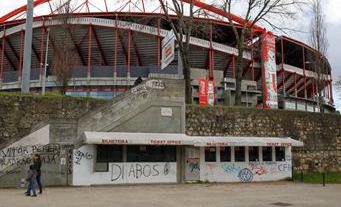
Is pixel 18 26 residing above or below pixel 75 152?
above

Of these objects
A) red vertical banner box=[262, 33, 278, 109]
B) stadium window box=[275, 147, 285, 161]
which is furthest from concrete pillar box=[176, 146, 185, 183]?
red vertical banner box=[262, 33, 278, 109]

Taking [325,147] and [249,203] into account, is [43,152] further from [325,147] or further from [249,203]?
[325,147]

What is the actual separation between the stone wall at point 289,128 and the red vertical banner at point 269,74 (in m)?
13.0

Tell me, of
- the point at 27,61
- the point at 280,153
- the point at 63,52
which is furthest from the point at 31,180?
the point at 63,52

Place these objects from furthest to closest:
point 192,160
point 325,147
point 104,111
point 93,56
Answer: point 93,56 < point 325,147 < point 192,160 < point 104,111

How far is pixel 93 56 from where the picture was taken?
154ft

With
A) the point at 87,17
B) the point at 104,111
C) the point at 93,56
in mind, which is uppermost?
the point at 87,17

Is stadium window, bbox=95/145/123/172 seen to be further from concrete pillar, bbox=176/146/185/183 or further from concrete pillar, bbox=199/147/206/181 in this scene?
concrete pillar, bbox=199/147/206/181

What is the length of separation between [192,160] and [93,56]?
112 ft

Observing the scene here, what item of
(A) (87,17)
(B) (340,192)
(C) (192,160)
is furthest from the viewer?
(A) (87,17)

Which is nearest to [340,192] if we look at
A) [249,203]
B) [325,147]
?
[249,203]

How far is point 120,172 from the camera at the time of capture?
15234mm

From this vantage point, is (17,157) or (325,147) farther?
(325,147)

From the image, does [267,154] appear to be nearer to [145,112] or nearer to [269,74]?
[145,112]
